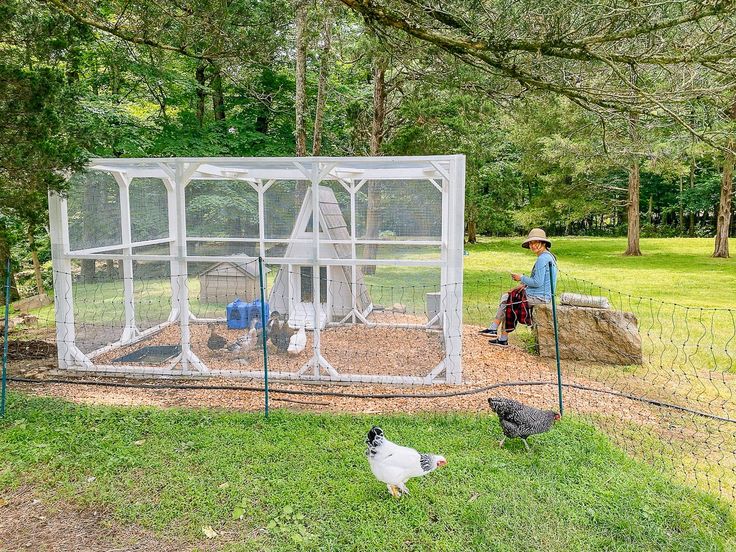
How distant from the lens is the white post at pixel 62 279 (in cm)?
583

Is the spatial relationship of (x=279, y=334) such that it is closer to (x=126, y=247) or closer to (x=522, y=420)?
(x=126, y=247)

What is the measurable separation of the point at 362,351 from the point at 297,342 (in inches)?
30.7

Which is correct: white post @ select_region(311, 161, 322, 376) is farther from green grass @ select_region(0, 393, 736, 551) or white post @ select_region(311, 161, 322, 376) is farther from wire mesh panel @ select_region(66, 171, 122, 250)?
wire mesh panel @ select_region(66, 171, 122, 250)

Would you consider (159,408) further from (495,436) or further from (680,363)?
(680,363)

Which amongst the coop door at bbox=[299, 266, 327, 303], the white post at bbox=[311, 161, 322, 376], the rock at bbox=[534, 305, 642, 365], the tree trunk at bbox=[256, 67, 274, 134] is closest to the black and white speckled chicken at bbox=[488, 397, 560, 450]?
the white post at bbox=[311, 161, 322, 376]

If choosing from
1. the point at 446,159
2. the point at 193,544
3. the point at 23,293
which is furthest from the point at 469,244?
the point at 193,544

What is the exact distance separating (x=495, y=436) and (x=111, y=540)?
264 centimetres

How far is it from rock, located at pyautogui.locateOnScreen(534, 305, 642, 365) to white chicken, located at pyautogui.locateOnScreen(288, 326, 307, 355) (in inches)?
110

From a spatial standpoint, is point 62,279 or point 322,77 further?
point 322,77

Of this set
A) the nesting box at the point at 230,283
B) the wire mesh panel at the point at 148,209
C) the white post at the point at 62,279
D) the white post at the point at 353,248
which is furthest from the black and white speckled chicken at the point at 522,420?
the wire mesh panel at the point at 148,209

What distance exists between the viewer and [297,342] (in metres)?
6.29

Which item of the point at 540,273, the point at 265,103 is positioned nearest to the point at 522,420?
the point at 540,273

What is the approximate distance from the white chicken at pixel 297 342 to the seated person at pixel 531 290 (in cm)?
244

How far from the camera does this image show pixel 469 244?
21609 millimetres
